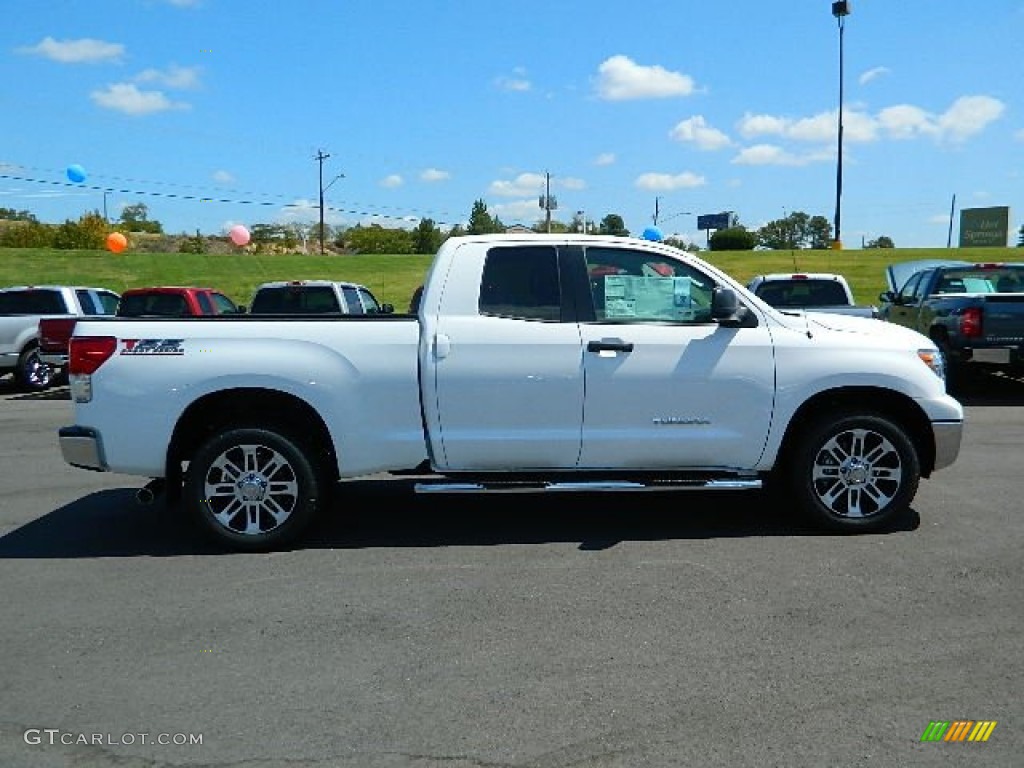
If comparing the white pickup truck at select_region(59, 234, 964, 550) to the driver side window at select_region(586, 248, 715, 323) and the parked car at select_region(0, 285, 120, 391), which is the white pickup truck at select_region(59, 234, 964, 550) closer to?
the driver side window at select_region(586, 248, 715, 323)

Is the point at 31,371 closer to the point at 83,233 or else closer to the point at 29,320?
the point at 29,320

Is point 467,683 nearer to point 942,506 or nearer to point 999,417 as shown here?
point 942,506

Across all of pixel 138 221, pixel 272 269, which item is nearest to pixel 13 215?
pixel 138 221

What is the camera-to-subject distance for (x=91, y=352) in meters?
5.33

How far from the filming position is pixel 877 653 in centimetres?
396

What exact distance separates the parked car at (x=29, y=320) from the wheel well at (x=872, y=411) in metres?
12.7

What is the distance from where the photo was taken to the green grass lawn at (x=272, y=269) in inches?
1631

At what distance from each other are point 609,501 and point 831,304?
25.9 feet

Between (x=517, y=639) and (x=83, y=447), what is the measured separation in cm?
298

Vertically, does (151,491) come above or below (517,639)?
above

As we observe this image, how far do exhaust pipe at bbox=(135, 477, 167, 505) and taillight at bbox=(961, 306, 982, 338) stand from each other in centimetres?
991

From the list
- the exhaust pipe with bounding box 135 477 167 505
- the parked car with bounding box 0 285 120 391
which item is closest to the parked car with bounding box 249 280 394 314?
the parked car with bounding box 0 285 120 391

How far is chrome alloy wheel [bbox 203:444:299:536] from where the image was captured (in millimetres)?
5492

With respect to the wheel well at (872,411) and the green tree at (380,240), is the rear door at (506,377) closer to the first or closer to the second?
the wheel well at (872,411)
